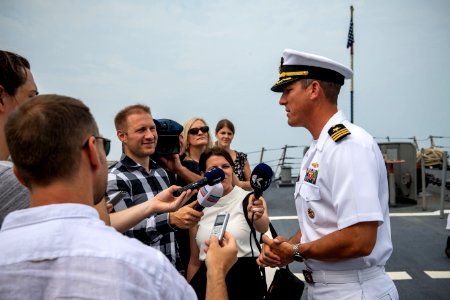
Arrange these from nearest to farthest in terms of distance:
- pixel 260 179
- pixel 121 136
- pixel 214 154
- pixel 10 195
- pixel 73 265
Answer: pixel 73 265
pixel 10 195
pixel 260 179
pixel 121 136
pixel 214 154

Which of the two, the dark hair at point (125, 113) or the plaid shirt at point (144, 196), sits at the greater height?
the dark hair at point (125, 113)

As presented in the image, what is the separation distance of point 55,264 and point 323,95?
1.61m

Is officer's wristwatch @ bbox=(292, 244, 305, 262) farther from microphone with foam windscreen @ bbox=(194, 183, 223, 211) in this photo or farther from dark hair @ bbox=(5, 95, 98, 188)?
dark hair @ bbox=(5, 95, 98, 188)

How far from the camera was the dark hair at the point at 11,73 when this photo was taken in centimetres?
168

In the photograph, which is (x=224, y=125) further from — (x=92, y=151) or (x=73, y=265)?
(x=73, y=265)

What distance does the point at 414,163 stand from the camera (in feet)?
30.5

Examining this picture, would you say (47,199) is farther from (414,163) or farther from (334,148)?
(414,163)

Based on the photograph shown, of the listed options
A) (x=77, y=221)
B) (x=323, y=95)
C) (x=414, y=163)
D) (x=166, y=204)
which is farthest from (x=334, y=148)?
(x=414, y=163)

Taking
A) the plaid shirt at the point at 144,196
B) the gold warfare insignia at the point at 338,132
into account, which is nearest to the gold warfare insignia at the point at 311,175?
the gold warfare insignia at the point at 338,132

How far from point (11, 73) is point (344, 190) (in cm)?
158

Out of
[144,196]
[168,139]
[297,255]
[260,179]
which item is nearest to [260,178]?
[260,179]

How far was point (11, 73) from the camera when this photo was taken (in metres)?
1.69

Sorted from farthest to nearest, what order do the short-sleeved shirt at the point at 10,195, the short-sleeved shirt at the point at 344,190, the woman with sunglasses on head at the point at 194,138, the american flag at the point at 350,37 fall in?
the american flag at the point at 350,37 → the woman with sunglasses on head at the point at 194,138 → the short-sleeved shirt at the point at 344,190 → the short-sleeved shirt at the point at 10,195

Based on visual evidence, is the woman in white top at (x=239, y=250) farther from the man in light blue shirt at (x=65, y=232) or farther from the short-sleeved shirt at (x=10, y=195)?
the man in light blue shirt at (x=65, y=232)
